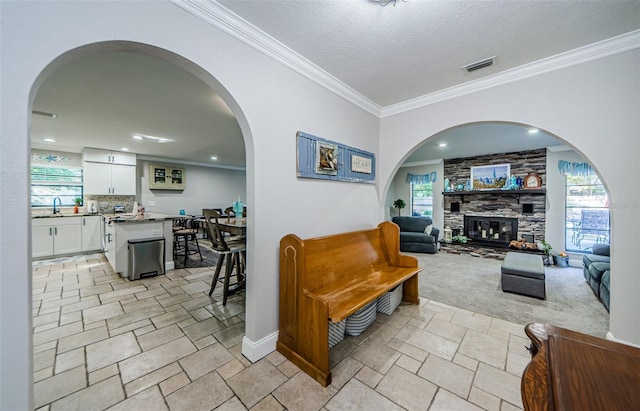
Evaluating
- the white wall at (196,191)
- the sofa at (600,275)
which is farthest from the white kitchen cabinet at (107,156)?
the sofa at (600,275)

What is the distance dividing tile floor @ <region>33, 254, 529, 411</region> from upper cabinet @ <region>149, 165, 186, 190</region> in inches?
171

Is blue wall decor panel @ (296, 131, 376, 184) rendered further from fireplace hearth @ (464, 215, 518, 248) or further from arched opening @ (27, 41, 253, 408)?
fireplace hearth @ (464, 215, 518, 248)

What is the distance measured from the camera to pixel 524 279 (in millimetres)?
3211

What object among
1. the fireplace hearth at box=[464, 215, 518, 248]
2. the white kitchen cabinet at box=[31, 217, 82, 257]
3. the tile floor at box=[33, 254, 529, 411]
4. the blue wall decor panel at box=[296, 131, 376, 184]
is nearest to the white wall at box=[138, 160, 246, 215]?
the white kitchen cabinet at box=[31, 217, 82, 257]

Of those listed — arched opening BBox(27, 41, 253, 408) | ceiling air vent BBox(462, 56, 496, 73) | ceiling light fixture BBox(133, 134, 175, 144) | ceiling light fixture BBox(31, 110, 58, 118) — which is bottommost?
arched opening BBox(27, 41, 253, 408)

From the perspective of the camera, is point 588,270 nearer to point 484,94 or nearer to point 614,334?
point 614,334

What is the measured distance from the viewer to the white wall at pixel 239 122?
3.21ft

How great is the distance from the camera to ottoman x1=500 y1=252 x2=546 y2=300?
123 inches

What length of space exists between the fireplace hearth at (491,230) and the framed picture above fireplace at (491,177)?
34.1 inches

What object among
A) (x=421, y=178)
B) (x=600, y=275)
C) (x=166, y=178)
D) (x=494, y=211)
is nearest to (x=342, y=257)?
(x=600, y=275)

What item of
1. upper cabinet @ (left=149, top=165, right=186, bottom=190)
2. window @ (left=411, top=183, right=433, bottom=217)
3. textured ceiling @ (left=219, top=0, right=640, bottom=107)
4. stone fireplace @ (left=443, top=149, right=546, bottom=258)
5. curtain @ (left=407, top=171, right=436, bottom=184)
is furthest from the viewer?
window @ (left=411, top=183, right=433, bottom=217)

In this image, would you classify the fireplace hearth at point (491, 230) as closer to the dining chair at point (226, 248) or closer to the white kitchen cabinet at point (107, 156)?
the dining chair at point (226, 248)

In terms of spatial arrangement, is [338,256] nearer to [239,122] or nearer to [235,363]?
[235,363]

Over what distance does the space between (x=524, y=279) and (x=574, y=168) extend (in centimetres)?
408
